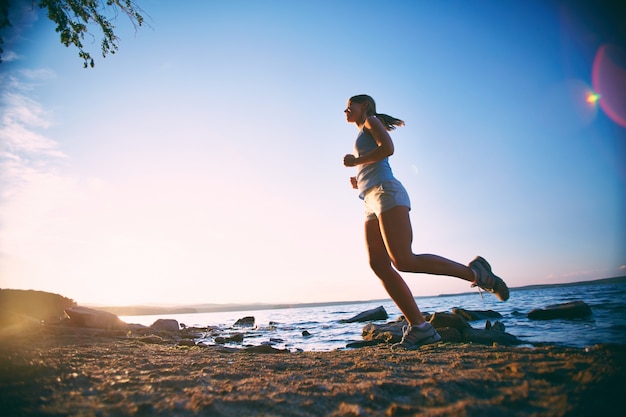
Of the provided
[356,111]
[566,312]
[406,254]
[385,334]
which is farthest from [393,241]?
[566,312]

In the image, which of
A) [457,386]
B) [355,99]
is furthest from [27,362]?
[355,99]

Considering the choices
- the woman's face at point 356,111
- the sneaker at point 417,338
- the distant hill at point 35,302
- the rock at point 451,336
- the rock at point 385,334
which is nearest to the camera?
the sneaker at point 417,338

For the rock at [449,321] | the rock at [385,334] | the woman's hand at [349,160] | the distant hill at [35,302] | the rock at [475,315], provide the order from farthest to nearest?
the distant hill at [35,302], the rock at [475,315], the rock at [449,321], the rock at [385,334], the woman's hand at [349,160]

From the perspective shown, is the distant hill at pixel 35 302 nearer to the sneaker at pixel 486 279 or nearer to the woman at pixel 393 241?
the woman at pixel 393 241

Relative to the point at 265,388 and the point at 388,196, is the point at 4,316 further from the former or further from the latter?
the point at 388,196

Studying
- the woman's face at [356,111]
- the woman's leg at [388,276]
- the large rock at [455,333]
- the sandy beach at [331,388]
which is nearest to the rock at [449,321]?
the large rock at [455,333]

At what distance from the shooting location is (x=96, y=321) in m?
8.72

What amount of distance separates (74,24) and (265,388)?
651 centimetres

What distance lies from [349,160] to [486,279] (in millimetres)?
1957

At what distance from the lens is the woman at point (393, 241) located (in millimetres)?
2975

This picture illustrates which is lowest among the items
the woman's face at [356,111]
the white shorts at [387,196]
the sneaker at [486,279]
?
the sneaker at [486,279]

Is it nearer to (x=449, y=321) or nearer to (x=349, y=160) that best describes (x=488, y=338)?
(x=449, y=321)

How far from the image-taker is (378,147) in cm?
320

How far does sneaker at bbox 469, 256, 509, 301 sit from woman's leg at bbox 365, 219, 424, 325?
27.9 inches
